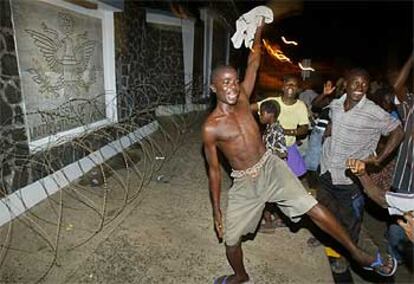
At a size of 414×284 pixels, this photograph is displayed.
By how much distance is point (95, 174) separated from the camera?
538 cm

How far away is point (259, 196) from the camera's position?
108 inches

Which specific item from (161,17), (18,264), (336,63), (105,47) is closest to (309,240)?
(18,264)

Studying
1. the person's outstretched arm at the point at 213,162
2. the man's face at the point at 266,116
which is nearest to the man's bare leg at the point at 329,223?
the person's outstretched arm at the point at 213,162

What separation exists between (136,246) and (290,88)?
2.22 m

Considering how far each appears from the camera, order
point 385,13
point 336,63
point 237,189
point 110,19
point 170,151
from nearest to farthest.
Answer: point 237,189 < point 110,19 < point 170,151 < point 385,13 < point 336,63

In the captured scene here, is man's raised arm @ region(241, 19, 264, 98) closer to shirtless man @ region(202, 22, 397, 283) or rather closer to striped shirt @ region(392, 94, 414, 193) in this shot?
shirtless man @ region(202, 22, 397, 283)

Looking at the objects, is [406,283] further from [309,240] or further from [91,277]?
[91,277]

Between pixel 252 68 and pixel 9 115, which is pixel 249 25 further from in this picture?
pixel 9 115

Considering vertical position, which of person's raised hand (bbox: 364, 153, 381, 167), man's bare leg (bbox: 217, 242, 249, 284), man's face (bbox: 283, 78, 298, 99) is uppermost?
man's face (bbox: 283, 78, 298, 99)

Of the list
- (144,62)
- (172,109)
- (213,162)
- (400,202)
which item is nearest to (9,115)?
(213,162)

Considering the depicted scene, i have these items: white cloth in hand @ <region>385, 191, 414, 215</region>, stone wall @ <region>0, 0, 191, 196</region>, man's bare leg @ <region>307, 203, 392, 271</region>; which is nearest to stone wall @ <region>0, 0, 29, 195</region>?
stone wall @ <region>0, 0, 191, 196</region>

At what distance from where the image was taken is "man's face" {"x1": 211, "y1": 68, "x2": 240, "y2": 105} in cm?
266

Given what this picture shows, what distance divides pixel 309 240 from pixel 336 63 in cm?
1591

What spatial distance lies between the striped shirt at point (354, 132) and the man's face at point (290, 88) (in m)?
0.58
